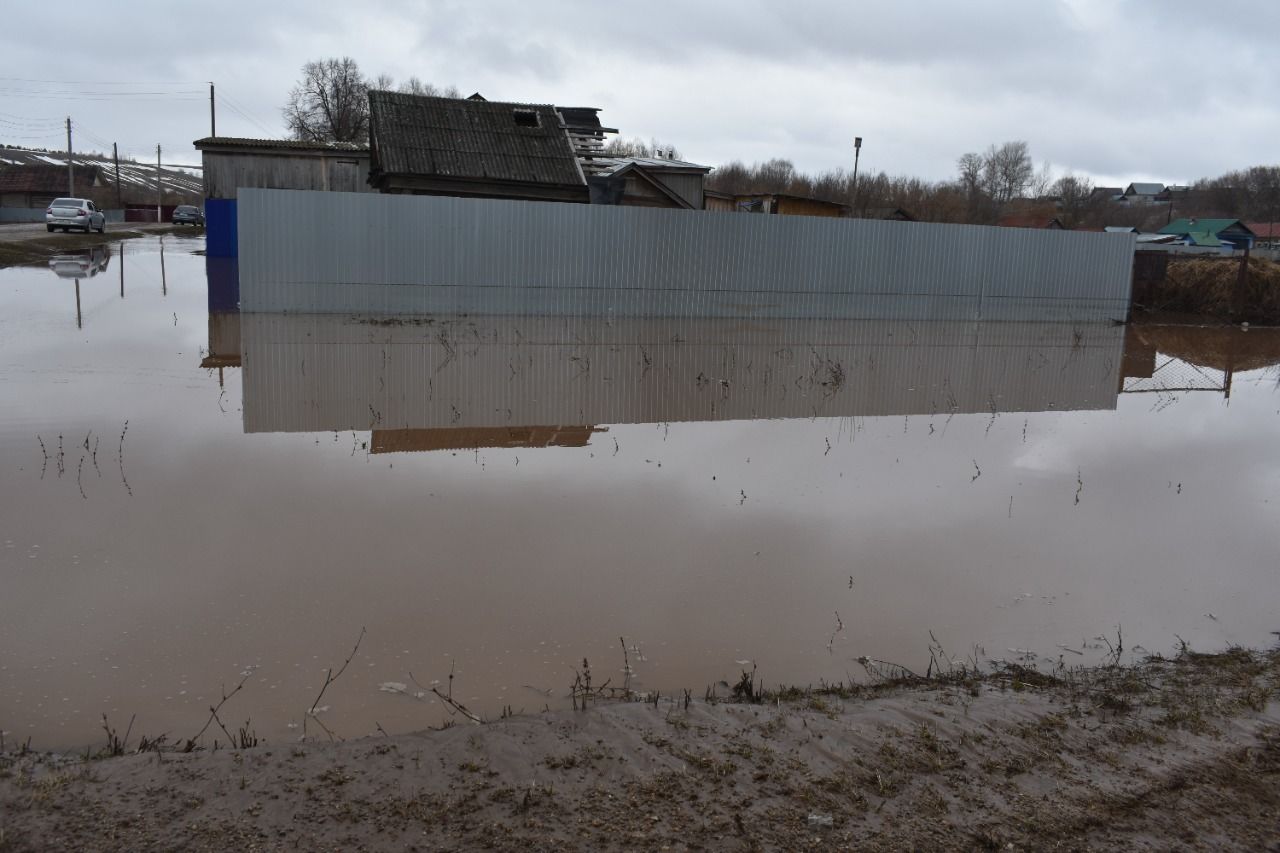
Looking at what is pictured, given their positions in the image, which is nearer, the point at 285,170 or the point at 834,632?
the point at 834,632

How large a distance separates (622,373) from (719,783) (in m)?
8.90

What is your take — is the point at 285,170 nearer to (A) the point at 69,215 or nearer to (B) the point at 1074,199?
(A) the point at 69,215

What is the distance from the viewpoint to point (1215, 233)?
59.6m

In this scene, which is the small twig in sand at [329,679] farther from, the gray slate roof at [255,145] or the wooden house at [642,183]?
the gray slate roof at [255,145]

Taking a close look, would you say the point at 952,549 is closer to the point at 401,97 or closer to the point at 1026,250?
the point at 1026,250

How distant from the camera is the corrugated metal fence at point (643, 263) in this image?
Result: 16062mm

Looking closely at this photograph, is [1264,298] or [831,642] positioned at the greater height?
[1264,298]

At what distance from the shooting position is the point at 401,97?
904 inches

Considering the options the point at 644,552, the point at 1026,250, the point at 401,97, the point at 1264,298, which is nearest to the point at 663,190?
the point at 401,97

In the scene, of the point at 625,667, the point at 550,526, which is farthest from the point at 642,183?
the point at 625,667

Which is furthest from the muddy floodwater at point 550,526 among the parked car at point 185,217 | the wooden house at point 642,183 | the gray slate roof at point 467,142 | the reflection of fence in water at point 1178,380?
the parked car at point 185,217

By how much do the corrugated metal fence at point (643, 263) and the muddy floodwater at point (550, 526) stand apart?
146 inches

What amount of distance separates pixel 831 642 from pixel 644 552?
1422mm

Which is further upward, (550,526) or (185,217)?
(185,217)
